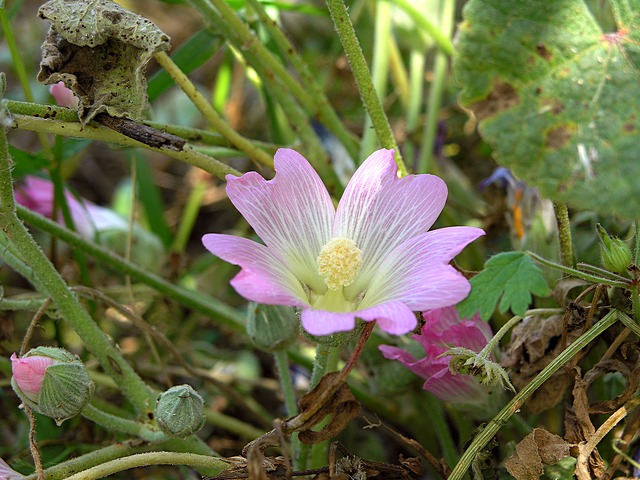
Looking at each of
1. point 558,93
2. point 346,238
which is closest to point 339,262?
point 346,238

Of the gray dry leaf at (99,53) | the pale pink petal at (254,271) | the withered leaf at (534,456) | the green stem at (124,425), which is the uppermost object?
Answer: the gray dry leaf at (99,53)

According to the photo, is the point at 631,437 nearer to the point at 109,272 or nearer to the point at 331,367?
the point at 331,367

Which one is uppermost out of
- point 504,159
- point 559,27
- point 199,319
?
point 559,27

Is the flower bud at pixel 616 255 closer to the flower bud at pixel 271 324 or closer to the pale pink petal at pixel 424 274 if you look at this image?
the pale pink petal at pixel 424 274

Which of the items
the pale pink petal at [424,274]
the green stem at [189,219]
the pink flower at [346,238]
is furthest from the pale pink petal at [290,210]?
the green stem at [189,219]

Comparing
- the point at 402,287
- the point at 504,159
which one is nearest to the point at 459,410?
the point at 402,287

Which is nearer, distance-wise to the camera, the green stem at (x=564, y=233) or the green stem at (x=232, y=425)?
the green stem at (x=564, y=233)
